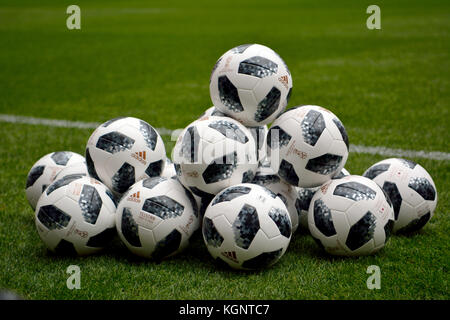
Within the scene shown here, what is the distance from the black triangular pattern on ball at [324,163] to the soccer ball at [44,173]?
236 centimetres

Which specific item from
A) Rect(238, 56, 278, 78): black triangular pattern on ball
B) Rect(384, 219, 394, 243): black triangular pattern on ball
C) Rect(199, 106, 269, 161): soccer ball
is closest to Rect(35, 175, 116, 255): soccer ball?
Rect(199, 106, 269, 161): soccer ball

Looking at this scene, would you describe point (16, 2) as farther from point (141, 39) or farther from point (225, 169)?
point (225, 169)

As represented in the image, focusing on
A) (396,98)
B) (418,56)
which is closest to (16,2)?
(418,56)

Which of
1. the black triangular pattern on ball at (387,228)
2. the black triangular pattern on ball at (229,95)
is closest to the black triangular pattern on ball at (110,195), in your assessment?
the black triangular pattern on ball at (229,95)

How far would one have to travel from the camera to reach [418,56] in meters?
15.2

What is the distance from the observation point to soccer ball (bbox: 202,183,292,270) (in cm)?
416

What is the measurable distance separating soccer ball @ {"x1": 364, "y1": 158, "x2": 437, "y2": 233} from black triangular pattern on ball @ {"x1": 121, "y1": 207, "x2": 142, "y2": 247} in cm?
225

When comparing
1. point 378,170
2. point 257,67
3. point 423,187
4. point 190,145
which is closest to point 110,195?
point 190,145

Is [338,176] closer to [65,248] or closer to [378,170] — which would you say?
[378,170]

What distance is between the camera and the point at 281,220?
427cm

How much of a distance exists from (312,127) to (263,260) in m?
1.16

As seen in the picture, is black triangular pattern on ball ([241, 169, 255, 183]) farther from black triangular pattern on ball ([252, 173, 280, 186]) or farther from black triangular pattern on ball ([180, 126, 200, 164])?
black triangular pattern on ball ([180, 126, 200, 164])

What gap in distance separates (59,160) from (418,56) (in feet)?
39.8
